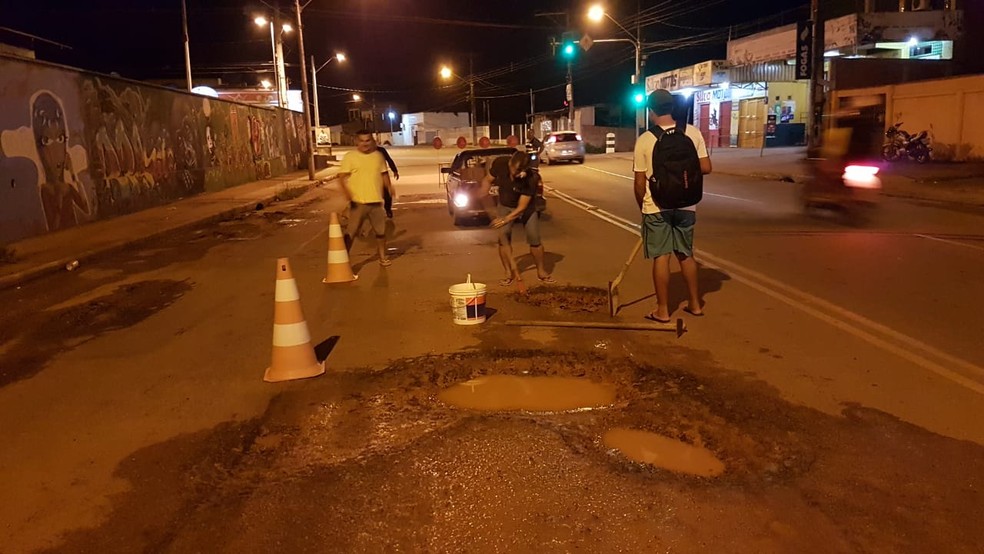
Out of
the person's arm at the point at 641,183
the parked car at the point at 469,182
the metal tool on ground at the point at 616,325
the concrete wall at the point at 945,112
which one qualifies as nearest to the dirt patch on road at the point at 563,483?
the metal tool on ground at the point at 616,325

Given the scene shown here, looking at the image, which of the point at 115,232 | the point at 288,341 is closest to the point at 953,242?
the point at 288,341

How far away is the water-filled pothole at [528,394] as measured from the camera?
197 inches

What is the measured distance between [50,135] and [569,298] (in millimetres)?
11739

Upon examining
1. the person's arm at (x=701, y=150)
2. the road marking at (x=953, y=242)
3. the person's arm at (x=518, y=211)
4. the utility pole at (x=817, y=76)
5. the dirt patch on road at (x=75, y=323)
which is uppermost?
the utility pole at (x=817, y=76)

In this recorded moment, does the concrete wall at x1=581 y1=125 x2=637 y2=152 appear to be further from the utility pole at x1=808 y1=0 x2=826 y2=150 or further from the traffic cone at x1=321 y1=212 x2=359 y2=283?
the traffic cone at x1=321 y1=212 x2=359 y2=283

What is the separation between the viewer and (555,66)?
79.8m

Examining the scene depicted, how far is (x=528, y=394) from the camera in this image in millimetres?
5242

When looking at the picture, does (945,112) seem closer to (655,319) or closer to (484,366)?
(655,319)

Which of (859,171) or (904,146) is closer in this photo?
(859,171)

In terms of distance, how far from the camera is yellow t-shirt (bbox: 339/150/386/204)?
394 inches

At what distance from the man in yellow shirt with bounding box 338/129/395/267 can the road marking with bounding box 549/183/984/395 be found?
4.25 meters

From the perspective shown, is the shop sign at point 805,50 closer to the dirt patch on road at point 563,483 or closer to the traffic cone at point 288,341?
the dirt patch on road at point 563,483

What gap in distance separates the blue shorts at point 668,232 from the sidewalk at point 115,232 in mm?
8022

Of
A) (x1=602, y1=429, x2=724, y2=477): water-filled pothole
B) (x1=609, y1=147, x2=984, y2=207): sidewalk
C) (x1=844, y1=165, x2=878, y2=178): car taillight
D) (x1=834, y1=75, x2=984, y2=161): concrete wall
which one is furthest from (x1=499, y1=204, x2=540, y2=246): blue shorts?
(x1=834, y1=75, x2=984, y2=161): concrete wall
